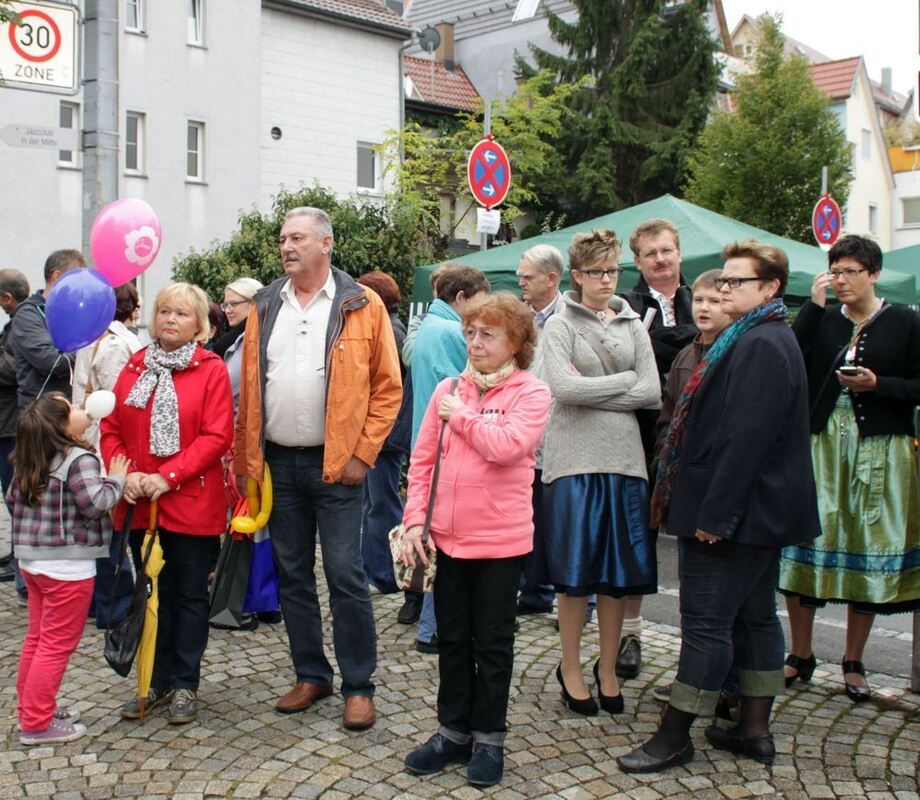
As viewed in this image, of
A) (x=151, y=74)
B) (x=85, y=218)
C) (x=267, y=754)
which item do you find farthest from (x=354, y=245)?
(x=151, y=74)

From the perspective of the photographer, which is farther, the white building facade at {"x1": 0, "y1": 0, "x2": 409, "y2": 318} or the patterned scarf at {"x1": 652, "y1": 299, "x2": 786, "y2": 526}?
the white building facade at {"x1": 0, "y1": 0, "x2": 409, "y2": 318}

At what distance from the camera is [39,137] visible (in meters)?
6.55

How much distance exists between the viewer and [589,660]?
210 inches

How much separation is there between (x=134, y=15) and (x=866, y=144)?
1324 inches

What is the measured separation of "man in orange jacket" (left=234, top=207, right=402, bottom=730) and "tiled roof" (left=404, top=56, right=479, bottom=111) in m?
28.9

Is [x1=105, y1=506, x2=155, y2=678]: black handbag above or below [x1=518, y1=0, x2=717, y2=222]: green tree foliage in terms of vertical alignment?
below

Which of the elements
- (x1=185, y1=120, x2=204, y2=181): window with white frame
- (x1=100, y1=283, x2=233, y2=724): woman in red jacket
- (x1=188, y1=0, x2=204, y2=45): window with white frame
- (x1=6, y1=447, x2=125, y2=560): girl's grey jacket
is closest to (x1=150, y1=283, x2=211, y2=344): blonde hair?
(x1=100, y1=283, x2=233, y2=724): woman in red jacket

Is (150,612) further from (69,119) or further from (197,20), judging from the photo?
(197,20)

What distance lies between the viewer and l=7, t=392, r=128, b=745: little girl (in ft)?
13.9

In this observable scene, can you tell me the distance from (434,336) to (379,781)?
7.82 ft

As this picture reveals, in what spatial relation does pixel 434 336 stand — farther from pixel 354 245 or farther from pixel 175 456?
pixel 354 245

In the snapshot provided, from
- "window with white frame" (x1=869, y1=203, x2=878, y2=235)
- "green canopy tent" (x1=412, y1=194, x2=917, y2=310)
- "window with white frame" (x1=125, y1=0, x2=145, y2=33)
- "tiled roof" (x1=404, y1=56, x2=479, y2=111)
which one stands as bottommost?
"green canopy tent" (x1=412, y1=194, x2=917, y2=310)

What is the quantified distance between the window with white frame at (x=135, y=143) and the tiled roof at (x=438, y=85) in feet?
35.7

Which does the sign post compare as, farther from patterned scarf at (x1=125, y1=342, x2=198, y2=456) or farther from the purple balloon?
patterned scarf at (x1=125, y1=342, x2=198, y2=456)
